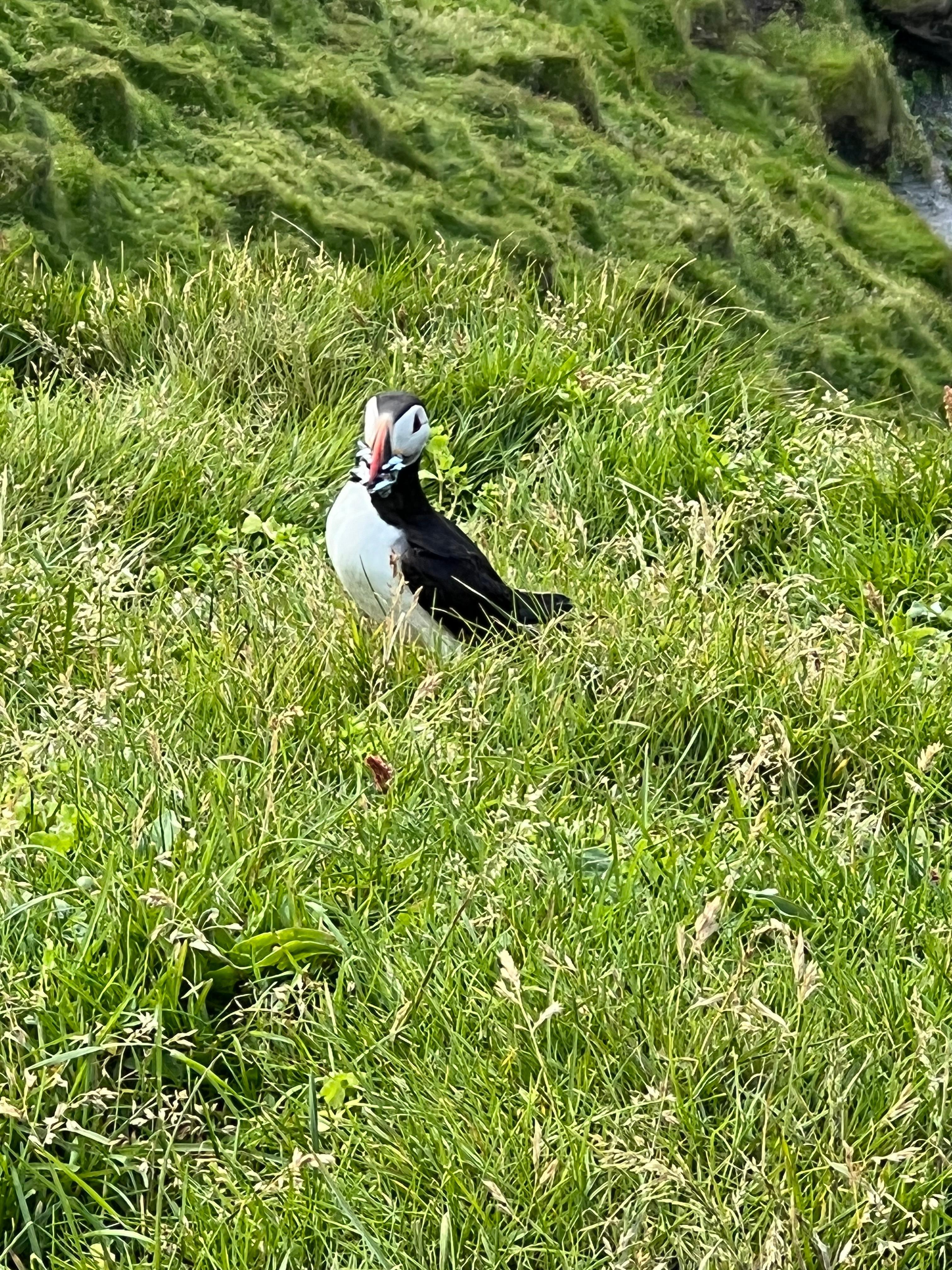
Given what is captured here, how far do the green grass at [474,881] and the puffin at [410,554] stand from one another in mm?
123

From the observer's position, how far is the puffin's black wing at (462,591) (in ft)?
12.9

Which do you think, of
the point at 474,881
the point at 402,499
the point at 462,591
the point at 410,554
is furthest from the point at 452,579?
the point at 474,881

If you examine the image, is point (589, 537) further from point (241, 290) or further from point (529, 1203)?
point (529, 1203)

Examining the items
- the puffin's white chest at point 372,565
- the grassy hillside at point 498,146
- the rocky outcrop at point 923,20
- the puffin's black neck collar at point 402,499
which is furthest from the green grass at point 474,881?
the rocky outcrop at point 923,20

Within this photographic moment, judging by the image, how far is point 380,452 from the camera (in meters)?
4.20

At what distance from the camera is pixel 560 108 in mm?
12359

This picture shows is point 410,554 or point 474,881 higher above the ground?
point 474,881

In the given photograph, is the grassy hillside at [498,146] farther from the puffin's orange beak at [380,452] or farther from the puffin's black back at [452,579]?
the puffin's black back at [452,579]

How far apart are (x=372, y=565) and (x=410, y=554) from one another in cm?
16

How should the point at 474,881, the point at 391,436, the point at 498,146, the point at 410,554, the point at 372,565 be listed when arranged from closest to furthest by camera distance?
the point at 474,881 → the point at 372,565 → the point at 410,554 → the point at 391,436 → the point at 498,146

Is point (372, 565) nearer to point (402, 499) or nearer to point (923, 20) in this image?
point (402, 499)

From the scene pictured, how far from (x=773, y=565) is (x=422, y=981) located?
2.59 m

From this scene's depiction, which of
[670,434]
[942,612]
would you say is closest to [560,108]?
[670,434]

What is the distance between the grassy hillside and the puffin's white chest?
9.75 feet
